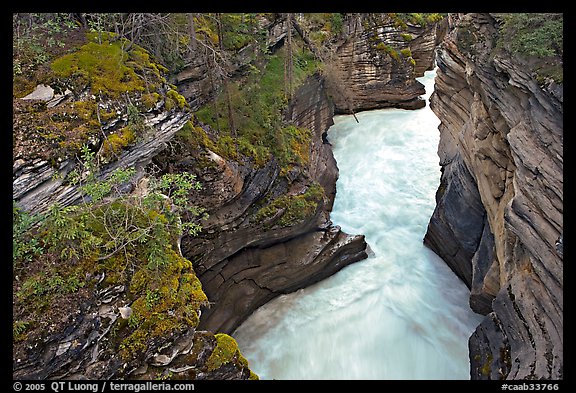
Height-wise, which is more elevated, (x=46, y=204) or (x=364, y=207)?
(x=46, y=204)

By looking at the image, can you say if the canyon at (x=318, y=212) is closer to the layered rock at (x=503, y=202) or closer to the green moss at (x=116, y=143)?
the layered rock at (x=503, y=202)

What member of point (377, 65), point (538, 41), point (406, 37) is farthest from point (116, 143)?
point (406, 37)

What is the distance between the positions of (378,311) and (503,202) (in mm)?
4837

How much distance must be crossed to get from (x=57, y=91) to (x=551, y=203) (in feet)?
29.9

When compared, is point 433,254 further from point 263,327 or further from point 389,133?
point 389,133

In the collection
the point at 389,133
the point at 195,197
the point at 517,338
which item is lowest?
the point at 389,133

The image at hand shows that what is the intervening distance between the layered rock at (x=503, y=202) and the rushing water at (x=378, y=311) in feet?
3.34

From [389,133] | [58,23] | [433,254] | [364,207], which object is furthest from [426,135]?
[58,23]

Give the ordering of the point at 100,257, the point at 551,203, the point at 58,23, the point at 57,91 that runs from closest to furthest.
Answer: the point at 100,257 → the point at 551,203 → the point at 57,91 → the point at 58,23

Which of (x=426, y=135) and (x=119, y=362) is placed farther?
(x=426, y=135)

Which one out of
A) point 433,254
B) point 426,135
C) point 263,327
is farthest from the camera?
point 426,135

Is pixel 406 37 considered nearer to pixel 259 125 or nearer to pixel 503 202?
pixel 259 125

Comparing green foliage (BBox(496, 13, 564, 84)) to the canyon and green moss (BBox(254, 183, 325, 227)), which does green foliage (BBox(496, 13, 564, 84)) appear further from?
green moss (BBox(254, 183, 325, 227))

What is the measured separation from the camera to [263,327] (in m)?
11.6
